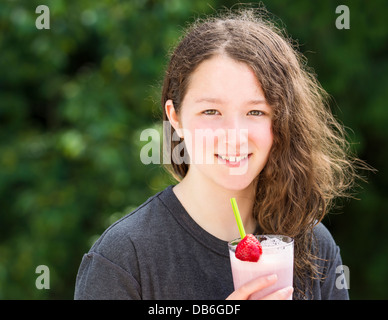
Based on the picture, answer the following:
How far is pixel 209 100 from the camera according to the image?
5.36 feet

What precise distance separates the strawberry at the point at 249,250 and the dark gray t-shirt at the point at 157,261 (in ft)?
0.74

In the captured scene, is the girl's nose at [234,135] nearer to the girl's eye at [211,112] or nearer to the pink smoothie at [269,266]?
the girl's eye at [211,112]

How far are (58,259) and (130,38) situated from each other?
192 cm

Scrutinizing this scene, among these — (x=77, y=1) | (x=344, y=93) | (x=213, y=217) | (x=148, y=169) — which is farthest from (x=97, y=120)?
(x=213, y=217)

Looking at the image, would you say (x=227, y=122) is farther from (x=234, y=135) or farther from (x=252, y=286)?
(x=252, y=286)

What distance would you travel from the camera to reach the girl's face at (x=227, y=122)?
5.31 ft

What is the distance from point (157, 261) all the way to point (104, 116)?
2.66m

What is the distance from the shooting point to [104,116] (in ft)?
13.8

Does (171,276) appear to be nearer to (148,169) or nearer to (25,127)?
(148,169)

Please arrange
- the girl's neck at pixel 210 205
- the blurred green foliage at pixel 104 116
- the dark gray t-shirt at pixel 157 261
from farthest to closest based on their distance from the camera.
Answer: the blurred green foliage at pixel 104 116 < the girl's neck at pixel 210 205 < the dark gray t-shirt at pixel 157 261

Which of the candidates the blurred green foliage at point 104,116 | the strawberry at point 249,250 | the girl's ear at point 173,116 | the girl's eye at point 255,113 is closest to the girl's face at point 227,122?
the girl's eye at point 255,113

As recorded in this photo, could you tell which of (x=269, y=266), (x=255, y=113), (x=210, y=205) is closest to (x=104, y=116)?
(x=210, y=205)

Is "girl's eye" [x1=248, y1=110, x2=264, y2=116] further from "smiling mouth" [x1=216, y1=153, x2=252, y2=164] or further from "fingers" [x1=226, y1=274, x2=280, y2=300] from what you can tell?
"fingers" [x1=226, y1=274, x2=280, y2=300]

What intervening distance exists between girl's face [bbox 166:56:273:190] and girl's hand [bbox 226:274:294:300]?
13.0 inches
